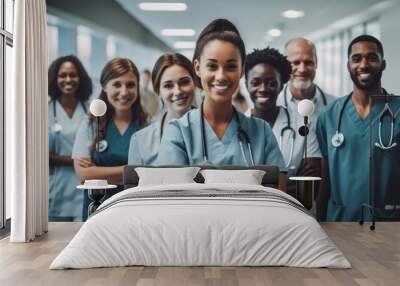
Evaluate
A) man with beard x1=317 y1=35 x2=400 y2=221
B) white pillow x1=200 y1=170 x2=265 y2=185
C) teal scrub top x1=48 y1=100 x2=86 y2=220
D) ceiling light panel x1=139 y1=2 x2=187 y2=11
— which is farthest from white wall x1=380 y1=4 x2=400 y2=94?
teal scrub top x1=48 y1=100 x2=86 y2=220

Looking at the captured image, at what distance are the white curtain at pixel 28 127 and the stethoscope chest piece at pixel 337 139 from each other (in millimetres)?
3642

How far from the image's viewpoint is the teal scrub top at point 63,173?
7.73m

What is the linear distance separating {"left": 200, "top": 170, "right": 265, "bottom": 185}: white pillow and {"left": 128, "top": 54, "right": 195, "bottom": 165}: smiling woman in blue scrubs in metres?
1.02

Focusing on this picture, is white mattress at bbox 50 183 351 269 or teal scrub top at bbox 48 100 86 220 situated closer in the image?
white mattress at bbox 50 183 351 269

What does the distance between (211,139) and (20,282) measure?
383cm

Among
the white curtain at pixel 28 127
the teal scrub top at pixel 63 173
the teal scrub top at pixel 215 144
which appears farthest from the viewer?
the teal scrub top at pixel 63 173

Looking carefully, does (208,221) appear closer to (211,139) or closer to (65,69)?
(211,139)

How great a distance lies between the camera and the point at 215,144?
7664 mm

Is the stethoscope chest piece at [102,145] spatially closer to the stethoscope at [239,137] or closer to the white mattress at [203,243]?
the stethoscope at [239,137]

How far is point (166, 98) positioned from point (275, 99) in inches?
56.0

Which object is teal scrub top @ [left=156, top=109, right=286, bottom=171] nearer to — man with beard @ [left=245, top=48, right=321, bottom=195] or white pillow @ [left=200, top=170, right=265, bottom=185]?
man with beard @ [left=245, top=48, right=321, bottom=195]

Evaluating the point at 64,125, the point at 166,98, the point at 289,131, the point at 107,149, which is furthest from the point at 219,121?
the point at 64,125

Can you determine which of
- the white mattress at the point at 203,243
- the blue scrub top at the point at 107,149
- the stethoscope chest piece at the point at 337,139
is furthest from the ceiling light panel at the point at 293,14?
the white mattress at the point at 203,243

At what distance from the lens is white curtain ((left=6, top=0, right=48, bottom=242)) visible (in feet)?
20.2
